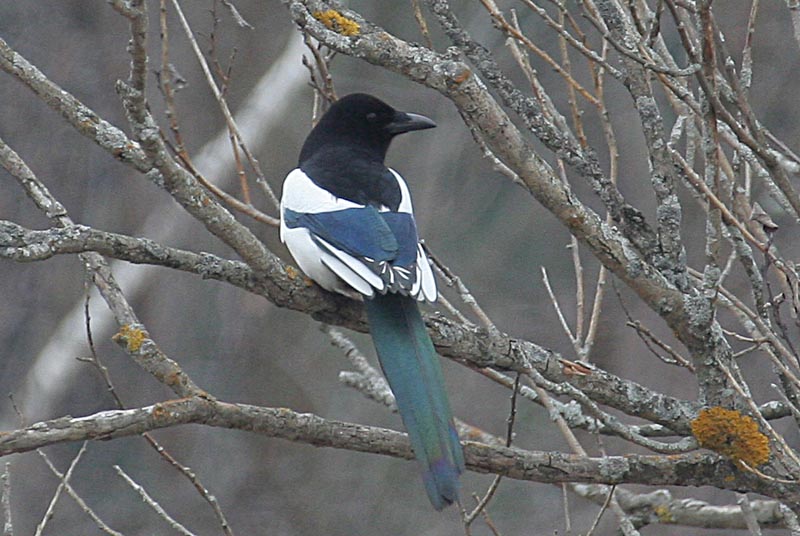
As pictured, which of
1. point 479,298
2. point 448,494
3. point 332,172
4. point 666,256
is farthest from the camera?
point 479,298

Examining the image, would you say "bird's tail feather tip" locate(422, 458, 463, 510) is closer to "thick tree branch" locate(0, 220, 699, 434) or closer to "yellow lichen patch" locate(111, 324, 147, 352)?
"thick tree branch" locate(0, 220, 699, 434)

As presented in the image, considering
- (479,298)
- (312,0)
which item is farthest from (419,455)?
(479,298)

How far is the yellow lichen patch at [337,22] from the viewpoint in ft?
8.22

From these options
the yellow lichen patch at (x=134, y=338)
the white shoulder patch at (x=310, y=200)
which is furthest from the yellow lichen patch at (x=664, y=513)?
the yellow lichen patch at (x=134, y=338)

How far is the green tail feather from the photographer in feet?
7.98

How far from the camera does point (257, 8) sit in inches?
345

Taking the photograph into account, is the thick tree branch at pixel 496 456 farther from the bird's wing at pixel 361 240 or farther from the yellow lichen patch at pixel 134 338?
the bird's wing at pixel 361 240

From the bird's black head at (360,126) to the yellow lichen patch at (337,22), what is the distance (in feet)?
3.75

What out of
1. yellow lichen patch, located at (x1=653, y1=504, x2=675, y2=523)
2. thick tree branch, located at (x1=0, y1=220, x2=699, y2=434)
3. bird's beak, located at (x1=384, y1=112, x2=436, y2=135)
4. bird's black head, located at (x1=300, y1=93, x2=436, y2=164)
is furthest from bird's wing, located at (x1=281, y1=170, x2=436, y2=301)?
yellow lichen patch, located at (x1=653, y1=504, x2=675, y2=523)

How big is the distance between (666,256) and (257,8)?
655cm

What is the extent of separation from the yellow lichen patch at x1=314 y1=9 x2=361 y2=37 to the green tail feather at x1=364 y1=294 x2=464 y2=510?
2.03ft

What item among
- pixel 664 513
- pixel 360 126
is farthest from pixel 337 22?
pixel 664 513

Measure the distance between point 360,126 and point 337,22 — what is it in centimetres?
127

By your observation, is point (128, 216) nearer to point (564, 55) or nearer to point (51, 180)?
point (51, 180)
